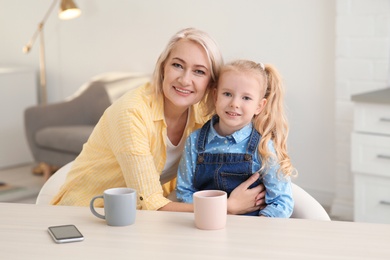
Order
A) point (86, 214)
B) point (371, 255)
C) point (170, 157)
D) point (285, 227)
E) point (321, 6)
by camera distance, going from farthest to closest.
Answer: point (321, 6)
point (170, 157)
point (86, 214)
point (285, 227)
point (371, 255)

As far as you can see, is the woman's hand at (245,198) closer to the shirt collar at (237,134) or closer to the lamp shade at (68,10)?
the shirt collar at (237,134)

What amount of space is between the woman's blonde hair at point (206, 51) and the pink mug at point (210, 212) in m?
0.60

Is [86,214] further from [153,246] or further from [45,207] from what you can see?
[153,246]

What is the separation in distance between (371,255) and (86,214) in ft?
2.51

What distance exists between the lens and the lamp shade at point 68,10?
546 centimetres

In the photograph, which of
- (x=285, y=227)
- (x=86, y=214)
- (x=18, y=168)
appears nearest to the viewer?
(x=285, y=227)

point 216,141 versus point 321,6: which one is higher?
point 321,6

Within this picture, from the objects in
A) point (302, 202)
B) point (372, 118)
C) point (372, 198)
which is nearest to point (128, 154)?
point (302, 202)

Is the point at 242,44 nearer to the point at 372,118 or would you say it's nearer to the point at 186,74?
the point at 372,118

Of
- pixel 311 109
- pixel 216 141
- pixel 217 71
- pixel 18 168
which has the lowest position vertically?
pixel 18 168

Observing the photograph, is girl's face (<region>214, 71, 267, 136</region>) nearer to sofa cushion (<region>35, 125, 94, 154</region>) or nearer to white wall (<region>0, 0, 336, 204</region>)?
white wall (<region>0, 0, 336, 204</region>)

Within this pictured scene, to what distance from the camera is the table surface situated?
166 centimetres

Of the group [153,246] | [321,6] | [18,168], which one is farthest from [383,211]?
[18,168]

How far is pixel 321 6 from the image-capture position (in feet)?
14.8
